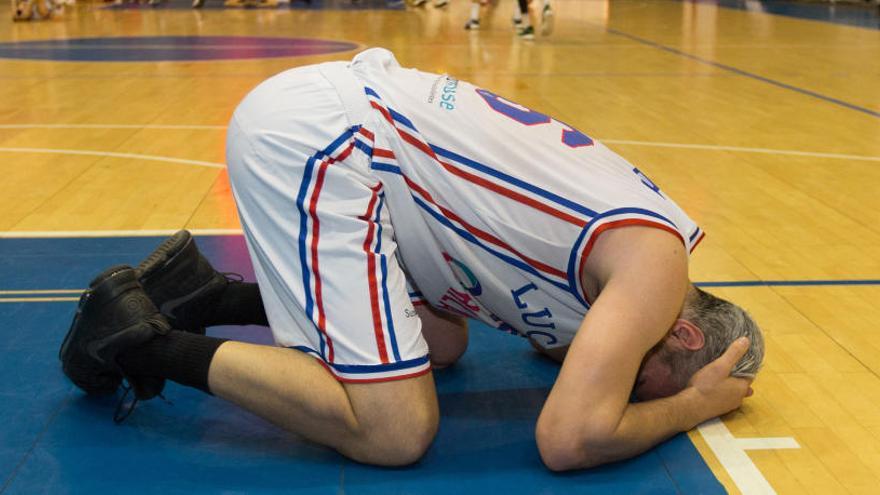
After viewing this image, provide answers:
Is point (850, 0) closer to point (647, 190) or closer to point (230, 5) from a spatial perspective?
point (230, 5)

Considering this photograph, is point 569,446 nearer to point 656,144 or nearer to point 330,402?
point 330,402

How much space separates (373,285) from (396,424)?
30cm

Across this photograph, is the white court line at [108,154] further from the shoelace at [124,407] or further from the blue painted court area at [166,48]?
the blue painted court area at [166,48]

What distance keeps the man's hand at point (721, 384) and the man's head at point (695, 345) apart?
2 cm

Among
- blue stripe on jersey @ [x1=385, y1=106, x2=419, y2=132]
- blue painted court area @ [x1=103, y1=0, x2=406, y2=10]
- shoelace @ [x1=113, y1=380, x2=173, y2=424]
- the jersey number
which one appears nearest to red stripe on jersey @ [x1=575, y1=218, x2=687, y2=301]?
the jersey number

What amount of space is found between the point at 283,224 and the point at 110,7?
1505 centimetres

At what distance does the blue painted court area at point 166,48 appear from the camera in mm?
9797

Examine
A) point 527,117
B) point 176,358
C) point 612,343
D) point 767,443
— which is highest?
point 527,117

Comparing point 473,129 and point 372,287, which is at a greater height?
point 473,129

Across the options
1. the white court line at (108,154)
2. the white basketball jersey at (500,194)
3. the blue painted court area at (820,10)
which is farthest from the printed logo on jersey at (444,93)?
the blue painted court area at (820,10)

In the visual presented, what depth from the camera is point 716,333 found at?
95.9 inches

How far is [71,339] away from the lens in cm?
252

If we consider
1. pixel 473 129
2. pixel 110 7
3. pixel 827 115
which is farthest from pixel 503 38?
pixel 473 129

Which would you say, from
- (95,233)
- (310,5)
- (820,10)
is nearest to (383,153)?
(95,233)
